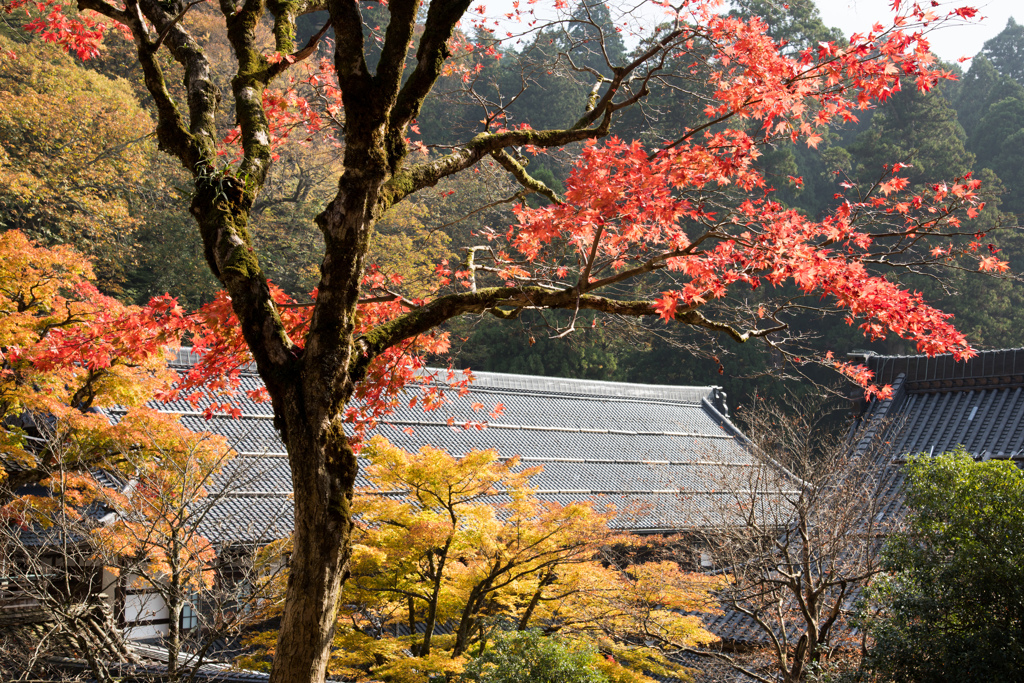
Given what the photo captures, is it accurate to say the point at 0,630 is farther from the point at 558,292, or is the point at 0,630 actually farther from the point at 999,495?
the point at 999,495

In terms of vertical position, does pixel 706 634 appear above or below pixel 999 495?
below

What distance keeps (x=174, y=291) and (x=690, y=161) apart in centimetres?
1566

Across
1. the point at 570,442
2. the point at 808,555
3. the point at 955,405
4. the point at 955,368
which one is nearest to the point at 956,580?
the point at 808,555

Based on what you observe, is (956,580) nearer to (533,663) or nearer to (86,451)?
(533,663)

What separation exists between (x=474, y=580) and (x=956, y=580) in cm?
367

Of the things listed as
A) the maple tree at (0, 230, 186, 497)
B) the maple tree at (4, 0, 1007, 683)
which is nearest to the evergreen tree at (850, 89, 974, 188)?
the maple tree at (4, 0, 1007, 683)

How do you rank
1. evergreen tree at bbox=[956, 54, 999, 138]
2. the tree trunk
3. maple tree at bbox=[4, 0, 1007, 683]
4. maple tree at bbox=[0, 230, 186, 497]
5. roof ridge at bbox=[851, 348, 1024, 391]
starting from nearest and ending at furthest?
the tree trunk, maple tree at bbox=[4, 0, 1007, 683], maple tree at bbox=[0, 230, 186, 497], roof ridge at bbox=[851, 348, 1024, 391], evergreen tree at bbox=[956, 54, 999, 138]

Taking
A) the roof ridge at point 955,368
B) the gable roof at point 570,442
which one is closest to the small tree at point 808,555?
the gable roof at point 570,442

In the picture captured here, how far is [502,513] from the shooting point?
8633 millimetres

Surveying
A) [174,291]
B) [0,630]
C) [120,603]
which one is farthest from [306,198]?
[0,630]

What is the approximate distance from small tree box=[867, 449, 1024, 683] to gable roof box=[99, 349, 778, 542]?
2.93 meters

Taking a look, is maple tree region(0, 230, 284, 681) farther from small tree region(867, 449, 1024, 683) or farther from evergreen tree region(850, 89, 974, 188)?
evergreen tree region(850, 89, 974, 188)

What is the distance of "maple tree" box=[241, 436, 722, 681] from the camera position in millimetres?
6352

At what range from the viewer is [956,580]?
15.9 ft
